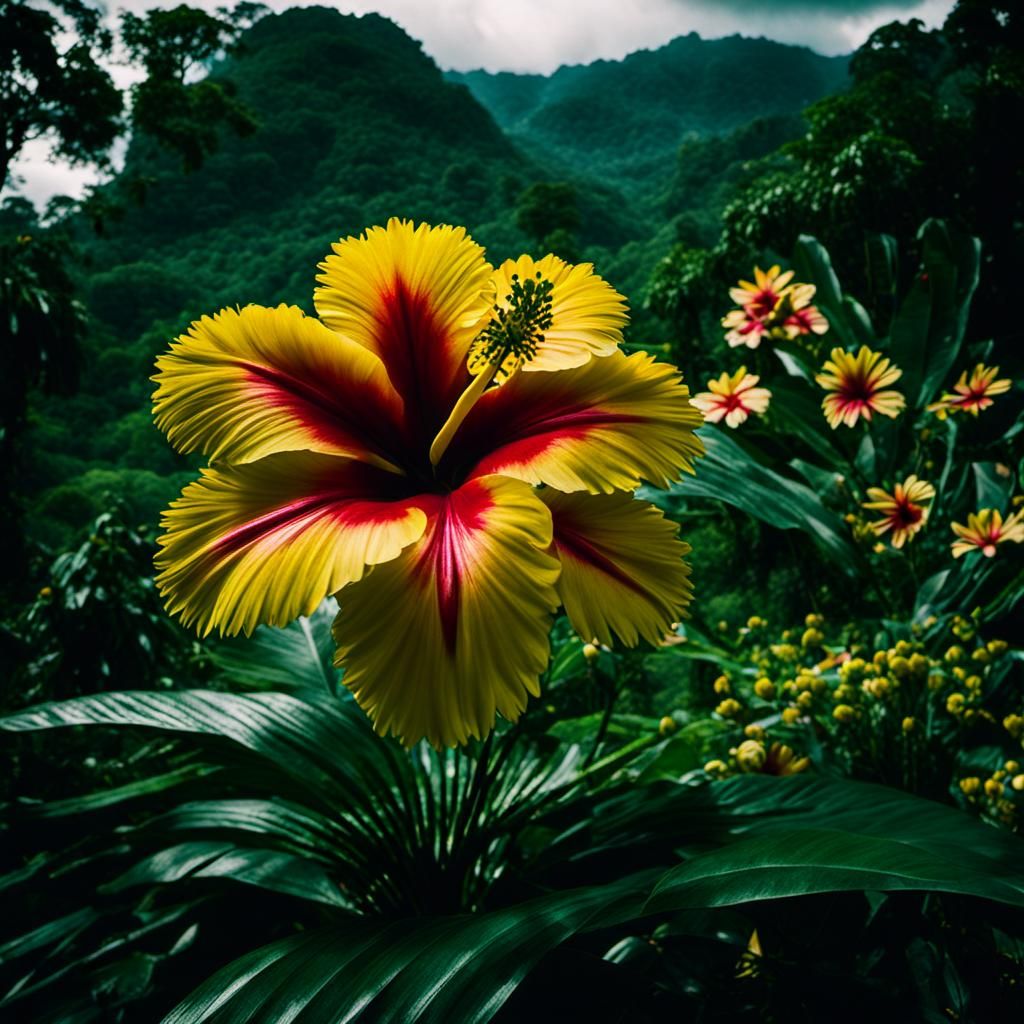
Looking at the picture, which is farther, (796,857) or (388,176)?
(388,176)

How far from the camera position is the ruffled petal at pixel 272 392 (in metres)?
0.49

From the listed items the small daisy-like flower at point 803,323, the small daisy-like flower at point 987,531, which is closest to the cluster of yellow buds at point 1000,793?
the small daisy-like flower at point 987,531

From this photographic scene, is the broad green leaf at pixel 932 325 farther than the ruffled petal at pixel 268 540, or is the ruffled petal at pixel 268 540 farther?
the broad green leaf at pixel 932 325

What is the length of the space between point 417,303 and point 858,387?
1.14m

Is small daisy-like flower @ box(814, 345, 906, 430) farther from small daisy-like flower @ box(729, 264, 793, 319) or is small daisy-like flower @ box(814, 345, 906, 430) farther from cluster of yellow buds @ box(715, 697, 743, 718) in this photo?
cluster of yellow buds @ box(715, 697, 743, 718)

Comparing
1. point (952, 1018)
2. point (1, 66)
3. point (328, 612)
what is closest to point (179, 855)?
point (328, 612)

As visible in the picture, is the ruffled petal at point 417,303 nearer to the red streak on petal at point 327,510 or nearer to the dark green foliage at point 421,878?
the red streak on petal at point 327,510

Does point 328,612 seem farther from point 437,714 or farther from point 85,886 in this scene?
point 437,714

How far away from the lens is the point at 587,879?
676mm

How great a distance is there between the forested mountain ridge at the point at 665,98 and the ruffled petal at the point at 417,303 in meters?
38.0

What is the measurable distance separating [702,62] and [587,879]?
58195 millimetres

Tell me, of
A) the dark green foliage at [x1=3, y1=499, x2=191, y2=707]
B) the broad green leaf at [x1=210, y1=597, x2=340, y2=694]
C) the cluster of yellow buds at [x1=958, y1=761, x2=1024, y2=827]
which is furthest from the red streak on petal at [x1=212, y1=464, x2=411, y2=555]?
the dark green foliage at [x1=3, y1=499, x2=191, y2=707]

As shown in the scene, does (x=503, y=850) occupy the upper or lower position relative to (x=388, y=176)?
lower

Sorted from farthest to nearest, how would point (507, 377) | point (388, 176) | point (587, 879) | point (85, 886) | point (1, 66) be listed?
point (388, 176) < point (1, 66) < point (85, 886) < point (587, 879) < point (507, 377)
